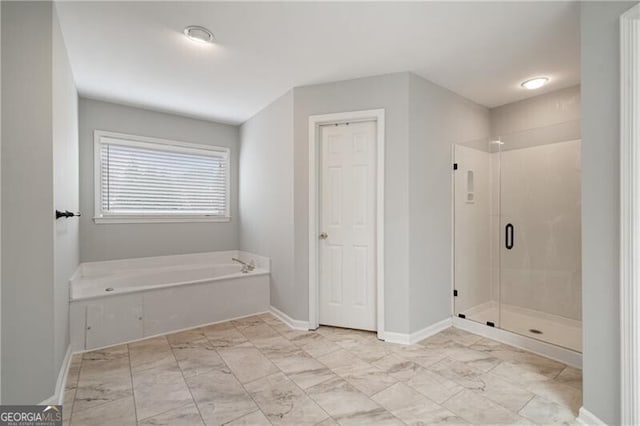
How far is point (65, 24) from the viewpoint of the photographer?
2.04 metres

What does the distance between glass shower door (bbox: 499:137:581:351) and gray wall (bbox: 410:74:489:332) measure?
637 millimetres

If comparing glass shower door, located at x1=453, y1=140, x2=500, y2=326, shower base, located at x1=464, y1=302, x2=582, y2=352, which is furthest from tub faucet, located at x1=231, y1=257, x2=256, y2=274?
shower base, located at x1=464, y1=302, x2=582, y2=352

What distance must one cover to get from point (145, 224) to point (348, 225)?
8.72 ft

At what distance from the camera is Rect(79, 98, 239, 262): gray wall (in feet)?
11.3

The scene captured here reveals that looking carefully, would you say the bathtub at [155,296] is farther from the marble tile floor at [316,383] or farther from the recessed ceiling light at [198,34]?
the recessed ceiling light at [198,34]

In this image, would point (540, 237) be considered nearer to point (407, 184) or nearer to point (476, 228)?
point (476, 228)

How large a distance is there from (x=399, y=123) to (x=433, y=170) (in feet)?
2.05

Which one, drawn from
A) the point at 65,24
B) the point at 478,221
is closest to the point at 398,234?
the point at 478,221

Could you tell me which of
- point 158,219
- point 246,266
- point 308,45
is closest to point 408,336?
point 246,266

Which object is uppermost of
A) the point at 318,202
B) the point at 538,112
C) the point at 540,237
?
the point at 538,112

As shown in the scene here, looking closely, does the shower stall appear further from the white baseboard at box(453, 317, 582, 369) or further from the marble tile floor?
the marble tile floor

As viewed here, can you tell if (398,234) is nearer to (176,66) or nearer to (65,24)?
(176,66)

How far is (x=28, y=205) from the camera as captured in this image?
1696 millimetres

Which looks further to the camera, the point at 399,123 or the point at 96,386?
the point at 399,123
